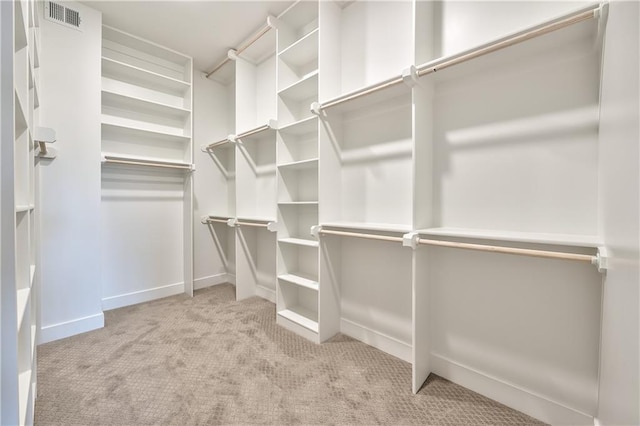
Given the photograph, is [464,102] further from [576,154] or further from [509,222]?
[509,222]

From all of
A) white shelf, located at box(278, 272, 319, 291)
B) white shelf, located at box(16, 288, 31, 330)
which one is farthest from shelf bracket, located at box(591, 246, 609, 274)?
white shelf, located at box(16, 288, 31, 330)

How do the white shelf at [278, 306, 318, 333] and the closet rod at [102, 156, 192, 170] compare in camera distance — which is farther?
the closet rod at [102, 156, 192, 170]

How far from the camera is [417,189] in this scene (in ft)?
5.23

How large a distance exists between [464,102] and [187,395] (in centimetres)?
240

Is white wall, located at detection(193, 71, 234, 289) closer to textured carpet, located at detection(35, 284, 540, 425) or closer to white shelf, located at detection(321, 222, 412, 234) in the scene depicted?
textured carpet, located at detection(35, 284, 540, 425)

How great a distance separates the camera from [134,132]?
290 cm

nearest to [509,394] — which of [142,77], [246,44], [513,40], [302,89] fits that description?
[513,40]

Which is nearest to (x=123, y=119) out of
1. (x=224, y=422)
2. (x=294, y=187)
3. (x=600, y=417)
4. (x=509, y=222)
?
(x=294, y=187)

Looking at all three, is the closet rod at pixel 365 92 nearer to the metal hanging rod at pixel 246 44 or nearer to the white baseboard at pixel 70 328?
the metal hanging rod at pixel 246 44

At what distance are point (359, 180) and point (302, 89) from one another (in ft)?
3.30

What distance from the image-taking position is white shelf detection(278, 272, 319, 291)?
7.33 ft

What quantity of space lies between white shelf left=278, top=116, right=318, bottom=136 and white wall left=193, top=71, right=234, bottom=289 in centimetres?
156

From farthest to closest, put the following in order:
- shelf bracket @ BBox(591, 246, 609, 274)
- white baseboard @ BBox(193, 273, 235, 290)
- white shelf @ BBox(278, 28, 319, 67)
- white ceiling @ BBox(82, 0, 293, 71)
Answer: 1. white baseboard @ BBox(193, 273, 235, 290)
2. white ceiling @ BBox(82, 0, 293, 71)
3. white shelf @ BBox(278, 28, 319, 67)
4. shelf bracket @ BBox(591, 246, 609, 274)

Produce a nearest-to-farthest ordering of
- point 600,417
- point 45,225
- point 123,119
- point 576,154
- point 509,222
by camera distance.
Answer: point 600,417
point 576,154
point 509,222
point 45,225
point 123,119
